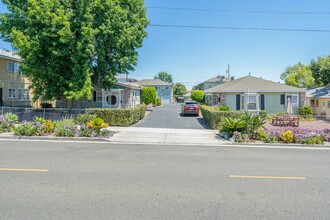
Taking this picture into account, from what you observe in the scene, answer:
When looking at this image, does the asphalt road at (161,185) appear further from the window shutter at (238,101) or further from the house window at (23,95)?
the house window at (23,95)

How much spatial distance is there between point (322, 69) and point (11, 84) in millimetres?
44216

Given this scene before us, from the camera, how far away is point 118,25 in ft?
65.7

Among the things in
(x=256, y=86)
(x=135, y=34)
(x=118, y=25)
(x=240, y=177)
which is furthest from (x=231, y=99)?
(x=240, y=177)

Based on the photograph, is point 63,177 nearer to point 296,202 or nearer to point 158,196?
point 158,196

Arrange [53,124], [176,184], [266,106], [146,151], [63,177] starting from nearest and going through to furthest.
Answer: [176,184] < [63,177] < [146,151] < [53,124] < [266,106]

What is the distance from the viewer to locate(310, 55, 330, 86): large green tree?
34.6 meters

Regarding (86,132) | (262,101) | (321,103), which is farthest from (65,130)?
(321,103)

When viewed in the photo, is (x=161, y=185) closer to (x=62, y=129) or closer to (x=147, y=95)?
(x=62, y=129)

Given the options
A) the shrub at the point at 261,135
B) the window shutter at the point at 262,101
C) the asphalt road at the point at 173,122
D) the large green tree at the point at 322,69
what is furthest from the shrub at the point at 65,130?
the large green tree at the point at 322,69

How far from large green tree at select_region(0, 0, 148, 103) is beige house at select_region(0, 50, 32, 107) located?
24.5 ft

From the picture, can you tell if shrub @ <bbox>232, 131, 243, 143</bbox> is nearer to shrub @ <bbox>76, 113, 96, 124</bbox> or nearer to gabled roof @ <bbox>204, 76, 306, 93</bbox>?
shrub @ <bbox>76, 113, 96, 124</bbox>

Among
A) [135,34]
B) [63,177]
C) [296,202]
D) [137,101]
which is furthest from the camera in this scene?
[137,101]

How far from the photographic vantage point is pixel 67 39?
17391 millimetres

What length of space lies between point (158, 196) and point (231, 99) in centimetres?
2282
